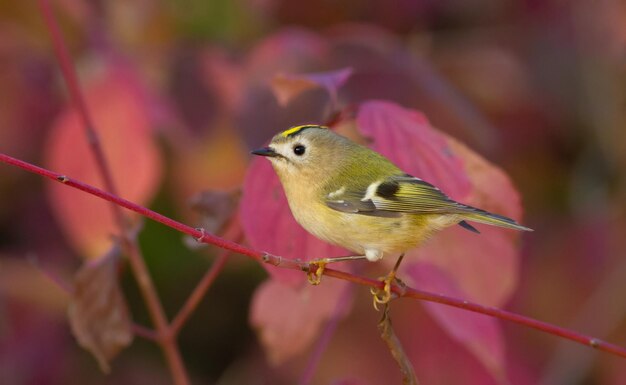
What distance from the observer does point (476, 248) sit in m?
1.33

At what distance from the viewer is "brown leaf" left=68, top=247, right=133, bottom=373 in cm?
127

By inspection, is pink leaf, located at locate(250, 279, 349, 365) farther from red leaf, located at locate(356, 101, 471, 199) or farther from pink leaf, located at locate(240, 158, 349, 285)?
red leaf, located at locate(356, 101, 471, 199)

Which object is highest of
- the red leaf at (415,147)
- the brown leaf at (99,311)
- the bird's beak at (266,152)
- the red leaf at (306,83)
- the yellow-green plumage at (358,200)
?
the red leaf at (306,83)

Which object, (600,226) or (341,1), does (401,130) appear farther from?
(341,1)

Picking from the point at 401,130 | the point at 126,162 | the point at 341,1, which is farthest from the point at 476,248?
the point at 341,1

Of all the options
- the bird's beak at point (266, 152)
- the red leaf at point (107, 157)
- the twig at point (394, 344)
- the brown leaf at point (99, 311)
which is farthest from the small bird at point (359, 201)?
the red leaf at point (107, 157)

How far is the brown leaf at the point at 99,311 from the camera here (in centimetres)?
127

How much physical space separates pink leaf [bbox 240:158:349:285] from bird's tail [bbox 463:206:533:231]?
0.19 m

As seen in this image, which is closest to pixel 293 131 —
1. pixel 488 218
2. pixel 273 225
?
pixel 273 225

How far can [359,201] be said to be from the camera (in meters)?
1.31

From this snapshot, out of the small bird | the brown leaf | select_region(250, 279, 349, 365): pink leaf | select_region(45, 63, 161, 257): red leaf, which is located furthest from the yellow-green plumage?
select_region(45, 63, 161, 257): red leaf

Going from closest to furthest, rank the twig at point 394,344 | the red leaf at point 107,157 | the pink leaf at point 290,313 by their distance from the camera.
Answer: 1. the twig at point 394,344
2. the pink leaf at point 290,313
3. the red leaf at point 107,157

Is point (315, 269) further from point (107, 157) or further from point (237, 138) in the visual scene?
point (237, 138)

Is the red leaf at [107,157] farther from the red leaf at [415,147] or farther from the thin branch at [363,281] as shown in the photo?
the thin branch at [363,281]
